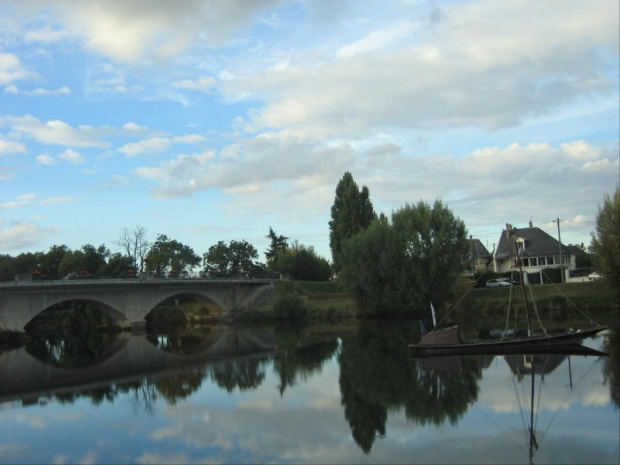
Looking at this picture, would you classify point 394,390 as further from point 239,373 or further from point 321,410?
point 239,373

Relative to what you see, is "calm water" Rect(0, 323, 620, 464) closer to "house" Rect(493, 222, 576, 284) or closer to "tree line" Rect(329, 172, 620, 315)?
"tree line" Rect(329, 172, 620, 315)

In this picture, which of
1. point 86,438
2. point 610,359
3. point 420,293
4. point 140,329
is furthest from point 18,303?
point 610,359

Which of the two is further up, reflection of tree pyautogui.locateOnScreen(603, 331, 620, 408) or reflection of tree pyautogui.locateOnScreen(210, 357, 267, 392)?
reflection of tree pyautogui.locateOnScreen(603, 331, 620, 408)

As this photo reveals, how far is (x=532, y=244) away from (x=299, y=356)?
55091 millimetres

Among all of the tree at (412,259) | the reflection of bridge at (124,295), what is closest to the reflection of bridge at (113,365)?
the reflection of bridge at (124,295)

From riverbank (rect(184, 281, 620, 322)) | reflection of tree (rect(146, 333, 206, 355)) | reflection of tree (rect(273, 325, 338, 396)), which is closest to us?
reflection of tree (rect(273, 325, 338, 396))

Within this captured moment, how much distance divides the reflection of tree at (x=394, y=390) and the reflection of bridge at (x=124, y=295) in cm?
3436

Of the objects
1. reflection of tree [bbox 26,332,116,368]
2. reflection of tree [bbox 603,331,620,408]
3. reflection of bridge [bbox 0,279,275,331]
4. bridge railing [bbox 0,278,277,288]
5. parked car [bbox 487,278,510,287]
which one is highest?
bridge railing [bbox 0,278,277,288]

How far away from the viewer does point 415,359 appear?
27406 millimetres

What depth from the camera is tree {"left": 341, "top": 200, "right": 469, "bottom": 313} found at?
178 feet

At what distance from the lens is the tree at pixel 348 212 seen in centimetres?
7588

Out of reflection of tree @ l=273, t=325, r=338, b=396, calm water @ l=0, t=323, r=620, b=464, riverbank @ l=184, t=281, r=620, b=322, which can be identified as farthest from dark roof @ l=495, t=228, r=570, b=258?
calm water @ l=0, t=323, r=620, b=464

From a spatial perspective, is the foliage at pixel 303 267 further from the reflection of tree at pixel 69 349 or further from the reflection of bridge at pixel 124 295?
the reflection of tree at pixel 69 349

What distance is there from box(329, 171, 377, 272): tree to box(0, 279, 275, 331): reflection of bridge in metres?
10.9
